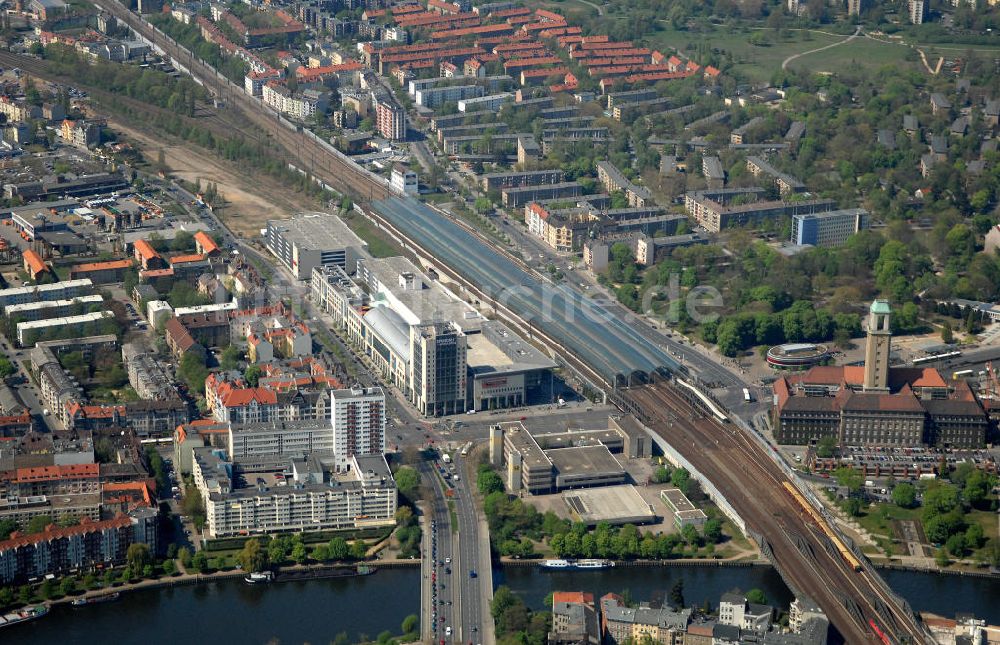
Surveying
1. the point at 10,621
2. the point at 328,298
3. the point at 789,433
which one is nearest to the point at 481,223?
the point at 328,298

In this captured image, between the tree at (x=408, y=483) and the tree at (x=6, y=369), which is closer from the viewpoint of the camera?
the tree at (x=408, y=483)

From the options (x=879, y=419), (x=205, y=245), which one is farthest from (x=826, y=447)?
(x=205, y=245)

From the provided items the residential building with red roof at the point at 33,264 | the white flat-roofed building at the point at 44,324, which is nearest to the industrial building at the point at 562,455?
the white flat-roofed building at the point at 44,324

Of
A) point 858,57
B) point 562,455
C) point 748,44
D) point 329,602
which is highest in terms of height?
point 748,44

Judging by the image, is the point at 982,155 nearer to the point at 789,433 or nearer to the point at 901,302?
the point at 901,302

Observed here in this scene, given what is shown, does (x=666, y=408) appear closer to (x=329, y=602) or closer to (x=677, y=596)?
(x=677, y=596)

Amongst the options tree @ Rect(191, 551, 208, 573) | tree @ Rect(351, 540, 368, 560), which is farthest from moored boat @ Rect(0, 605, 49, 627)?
tree @ Rect(351, 540, 368, 560)

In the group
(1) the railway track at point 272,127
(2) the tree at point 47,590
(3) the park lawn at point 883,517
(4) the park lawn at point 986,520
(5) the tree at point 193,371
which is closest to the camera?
(2) the tree at point 47,590

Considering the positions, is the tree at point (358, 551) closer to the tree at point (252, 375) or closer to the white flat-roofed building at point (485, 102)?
the tree at point (252, 375)
